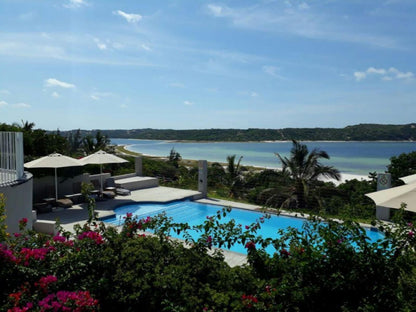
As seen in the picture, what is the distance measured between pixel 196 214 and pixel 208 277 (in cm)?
973

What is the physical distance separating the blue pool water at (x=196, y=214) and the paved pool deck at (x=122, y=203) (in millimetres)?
276

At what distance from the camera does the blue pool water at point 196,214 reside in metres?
11.7

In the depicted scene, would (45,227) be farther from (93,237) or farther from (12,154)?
(93,237)

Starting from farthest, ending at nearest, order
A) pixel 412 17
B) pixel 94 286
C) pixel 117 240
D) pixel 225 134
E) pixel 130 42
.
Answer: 1. pixel 225 134
2. pixel 130 42
3. pixel 412 17
4. pixel 117 240
5. pixel 94 286

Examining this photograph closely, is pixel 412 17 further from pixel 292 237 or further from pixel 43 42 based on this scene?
pixel 43 42

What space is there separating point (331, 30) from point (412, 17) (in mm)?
2800

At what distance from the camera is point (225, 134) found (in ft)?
420

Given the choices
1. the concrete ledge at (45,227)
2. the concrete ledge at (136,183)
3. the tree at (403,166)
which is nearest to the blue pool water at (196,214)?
the concrete ledge at (136,183)

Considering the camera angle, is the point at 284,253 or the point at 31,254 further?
the point at 284,253

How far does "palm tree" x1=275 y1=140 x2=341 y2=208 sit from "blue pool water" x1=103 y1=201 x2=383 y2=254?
210 centimetres

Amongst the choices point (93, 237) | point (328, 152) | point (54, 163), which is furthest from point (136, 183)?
point (328, 152)

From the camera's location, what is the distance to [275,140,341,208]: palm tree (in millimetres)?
13750

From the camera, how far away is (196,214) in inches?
516

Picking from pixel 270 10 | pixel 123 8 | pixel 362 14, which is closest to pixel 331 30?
pixel 362 14
